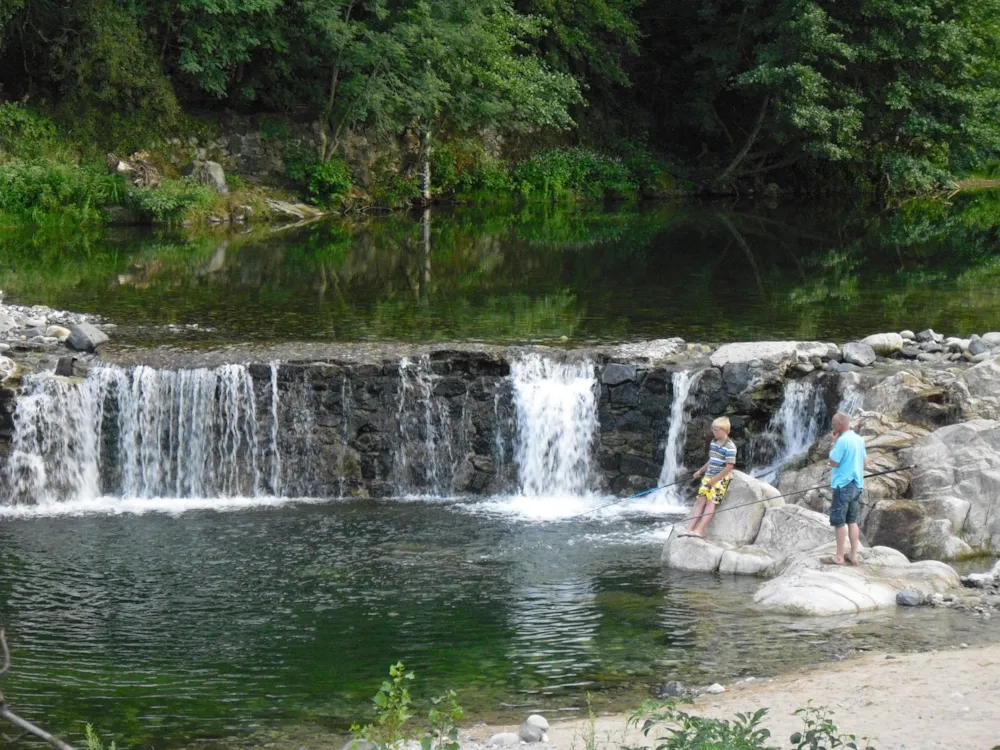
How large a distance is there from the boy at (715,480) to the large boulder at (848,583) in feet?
4.17

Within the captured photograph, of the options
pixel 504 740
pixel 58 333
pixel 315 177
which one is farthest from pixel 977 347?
pixel 315 177

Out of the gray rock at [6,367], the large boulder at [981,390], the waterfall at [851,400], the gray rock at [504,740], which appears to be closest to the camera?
the gray rock at [504,740]

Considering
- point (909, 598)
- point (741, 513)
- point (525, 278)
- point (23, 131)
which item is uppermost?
point (23, 131)

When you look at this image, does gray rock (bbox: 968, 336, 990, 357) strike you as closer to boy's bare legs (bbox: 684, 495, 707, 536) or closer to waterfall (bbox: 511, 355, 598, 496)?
waterfall (bbox: 511, 355, 598, 496)

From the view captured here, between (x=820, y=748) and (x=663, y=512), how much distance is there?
10.2m

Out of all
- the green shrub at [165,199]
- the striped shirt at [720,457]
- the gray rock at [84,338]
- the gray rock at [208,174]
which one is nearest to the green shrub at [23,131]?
the green shrub at [165,199]

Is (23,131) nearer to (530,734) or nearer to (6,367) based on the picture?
(6,367)

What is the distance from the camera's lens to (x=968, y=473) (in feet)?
49.0

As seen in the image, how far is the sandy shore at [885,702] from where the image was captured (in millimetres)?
8969

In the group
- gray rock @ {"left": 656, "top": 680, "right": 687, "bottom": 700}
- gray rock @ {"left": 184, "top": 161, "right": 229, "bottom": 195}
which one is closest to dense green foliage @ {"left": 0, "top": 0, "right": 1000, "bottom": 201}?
gray rock @ {"left": 184, "top": 161, "right": 229, "bottom": 195}

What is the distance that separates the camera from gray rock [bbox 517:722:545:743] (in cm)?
939

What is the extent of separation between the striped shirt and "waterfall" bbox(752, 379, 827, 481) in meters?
3.30

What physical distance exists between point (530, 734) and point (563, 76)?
37.7m

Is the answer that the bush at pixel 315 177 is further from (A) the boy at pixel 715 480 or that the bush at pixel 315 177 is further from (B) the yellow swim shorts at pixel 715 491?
(B) the yellow swim shorts at pixel 715 491
